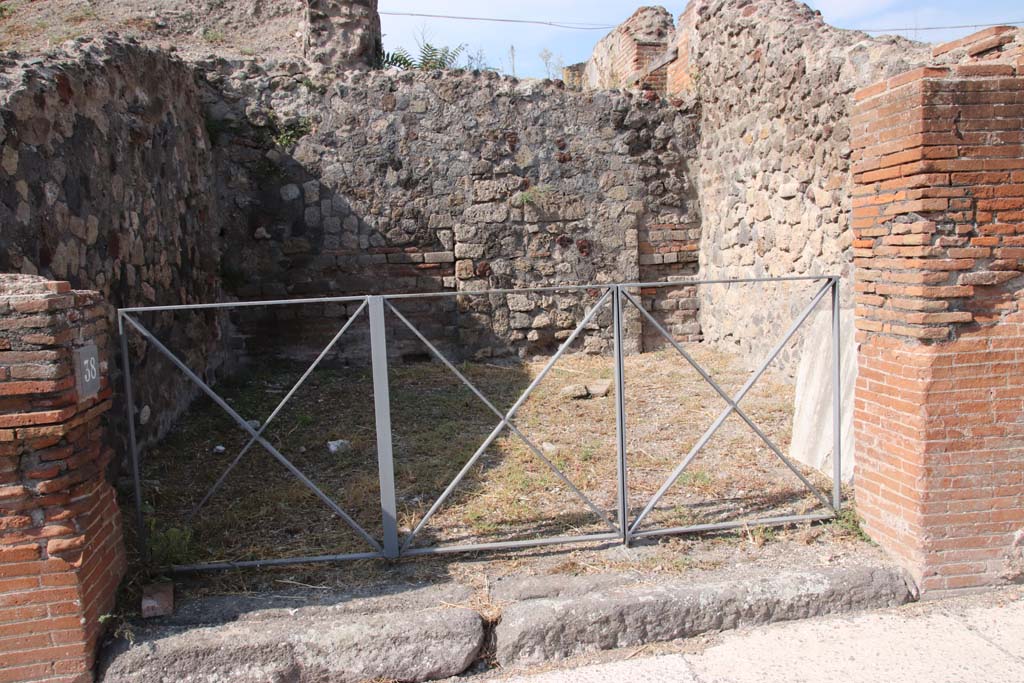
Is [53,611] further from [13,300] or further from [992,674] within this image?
[992,674]

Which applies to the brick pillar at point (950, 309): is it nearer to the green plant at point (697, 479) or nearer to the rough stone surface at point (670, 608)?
the rough stone surface at point (670, 608)

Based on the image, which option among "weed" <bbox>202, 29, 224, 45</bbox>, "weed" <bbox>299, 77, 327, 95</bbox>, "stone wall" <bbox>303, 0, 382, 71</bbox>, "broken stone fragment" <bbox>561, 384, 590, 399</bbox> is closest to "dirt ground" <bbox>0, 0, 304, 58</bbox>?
"weed" <bbox>202, 29, 224, 45</bbox>

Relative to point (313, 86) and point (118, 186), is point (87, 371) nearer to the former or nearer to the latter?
point (118, 186)

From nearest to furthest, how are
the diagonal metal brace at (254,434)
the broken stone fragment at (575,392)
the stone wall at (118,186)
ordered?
1. the diagonal metal brace at (254,434)
2. the stone wall at (118,186)
3. the broken stone fragment at (575,392)

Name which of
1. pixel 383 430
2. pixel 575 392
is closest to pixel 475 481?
pixel 383 430

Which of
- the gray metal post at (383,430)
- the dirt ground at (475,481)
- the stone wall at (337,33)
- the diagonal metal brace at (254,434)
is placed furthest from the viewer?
the stone wall at (337,33)

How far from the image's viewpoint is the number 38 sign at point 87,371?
9.24ft

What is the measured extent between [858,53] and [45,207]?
212 inches

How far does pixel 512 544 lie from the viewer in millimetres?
3541

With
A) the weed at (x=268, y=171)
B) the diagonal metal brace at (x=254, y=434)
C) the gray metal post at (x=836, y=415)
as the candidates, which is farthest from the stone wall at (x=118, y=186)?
the gray metal post at (x=836, y=415)

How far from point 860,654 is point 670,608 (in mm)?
719

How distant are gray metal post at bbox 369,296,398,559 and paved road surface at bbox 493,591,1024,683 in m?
0.88

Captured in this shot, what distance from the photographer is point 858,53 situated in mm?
5574

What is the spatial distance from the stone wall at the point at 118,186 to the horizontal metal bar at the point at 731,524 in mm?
3293
